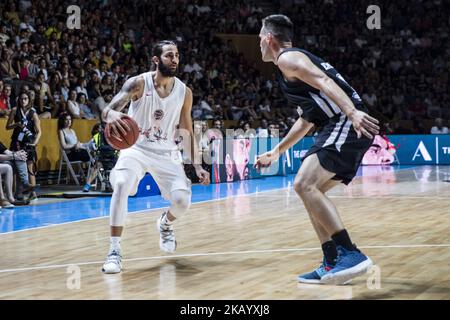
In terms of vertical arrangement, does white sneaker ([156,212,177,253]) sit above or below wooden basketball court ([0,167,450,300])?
above

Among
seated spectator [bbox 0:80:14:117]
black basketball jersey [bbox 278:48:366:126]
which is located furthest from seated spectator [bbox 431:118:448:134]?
black basketball jersey [bbox 278:48:366:126]

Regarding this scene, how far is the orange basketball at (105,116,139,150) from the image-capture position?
21.1 feet

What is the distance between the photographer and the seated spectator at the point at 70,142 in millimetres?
15039

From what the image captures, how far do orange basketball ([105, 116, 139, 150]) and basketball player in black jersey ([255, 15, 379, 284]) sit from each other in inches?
52.8

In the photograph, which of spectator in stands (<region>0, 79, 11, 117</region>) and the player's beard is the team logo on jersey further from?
spectator in stands (<region>0, 79, 11, 117</region>)

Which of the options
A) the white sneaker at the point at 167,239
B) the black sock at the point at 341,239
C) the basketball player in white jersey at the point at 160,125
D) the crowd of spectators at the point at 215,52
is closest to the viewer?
the black sock at the point at 341,239

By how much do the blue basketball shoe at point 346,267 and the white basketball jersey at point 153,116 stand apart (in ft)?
6.93

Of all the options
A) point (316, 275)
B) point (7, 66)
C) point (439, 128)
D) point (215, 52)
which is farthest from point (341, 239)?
point (439, 128)

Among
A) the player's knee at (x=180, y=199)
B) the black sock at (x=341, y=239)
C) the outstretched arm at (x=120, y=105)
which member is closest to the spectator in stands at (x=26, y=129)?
the outstretched arm at (x=120, y=105)

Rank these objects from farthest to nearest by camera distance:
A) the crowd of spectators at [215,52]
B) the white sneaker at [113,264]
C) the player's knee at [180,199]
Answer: the crowd of spectators at [215,52] < the player's knee at [180,199] < the white sneaker at [113,264]

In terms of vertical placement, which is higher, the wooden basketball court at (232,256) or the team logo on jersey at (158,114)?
the team logo on jersey at (158,114)

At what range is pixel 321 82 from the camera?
536 cm

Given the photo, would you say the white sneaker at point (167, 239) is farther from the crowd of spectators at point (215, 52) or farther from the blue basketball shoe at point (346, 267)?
the crowd of spectators at point (215, 52)
